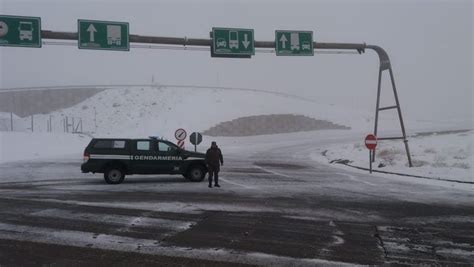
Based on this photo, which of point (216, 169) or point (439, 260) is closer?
point (439, 260)

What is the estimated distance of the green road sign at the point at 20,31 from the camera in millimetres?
20109

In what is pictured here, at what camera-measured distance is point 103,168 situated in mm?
17875


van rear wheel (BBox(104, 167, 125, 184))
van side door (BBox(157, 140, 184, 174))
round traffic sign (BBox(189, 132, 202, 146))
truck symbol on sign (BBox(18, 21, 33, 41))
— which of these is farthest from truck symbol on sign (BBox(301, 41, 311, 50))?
truck symbol on sign (BBox(18, 21, 33, 41))

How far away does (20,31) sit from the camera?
66.6ft

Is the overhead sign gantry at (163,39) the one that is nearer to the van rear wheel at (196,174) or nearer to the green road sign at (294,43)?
the green road sign at (294,43)

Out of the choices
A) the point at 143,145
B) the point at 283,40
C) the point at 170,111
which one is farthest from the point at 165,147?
the point at 170,111

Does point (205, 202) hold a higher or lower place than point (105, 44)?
lower

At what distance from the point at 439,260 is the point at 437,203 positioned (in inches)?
260

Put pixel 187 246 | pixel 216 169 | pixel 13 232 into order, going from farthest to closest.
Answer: pixel 216 169 < pixel 13 232 < pixel 187 246

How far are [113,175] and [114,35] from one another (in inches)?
270

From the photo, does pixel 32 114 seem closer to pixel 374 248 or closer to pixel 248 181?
pixel 248 181

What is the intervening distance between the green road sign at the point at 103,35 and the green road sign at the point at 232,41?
400 centimetres

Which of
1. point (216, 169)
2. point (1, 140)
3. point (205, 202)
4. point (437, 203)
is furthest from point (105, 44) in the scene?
point (1, 140)

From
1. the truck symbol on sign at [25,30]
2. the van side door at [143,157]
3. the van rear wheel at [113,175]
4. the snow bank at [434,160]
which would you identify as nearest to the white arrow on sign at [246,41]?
the van side door at [143,157]
